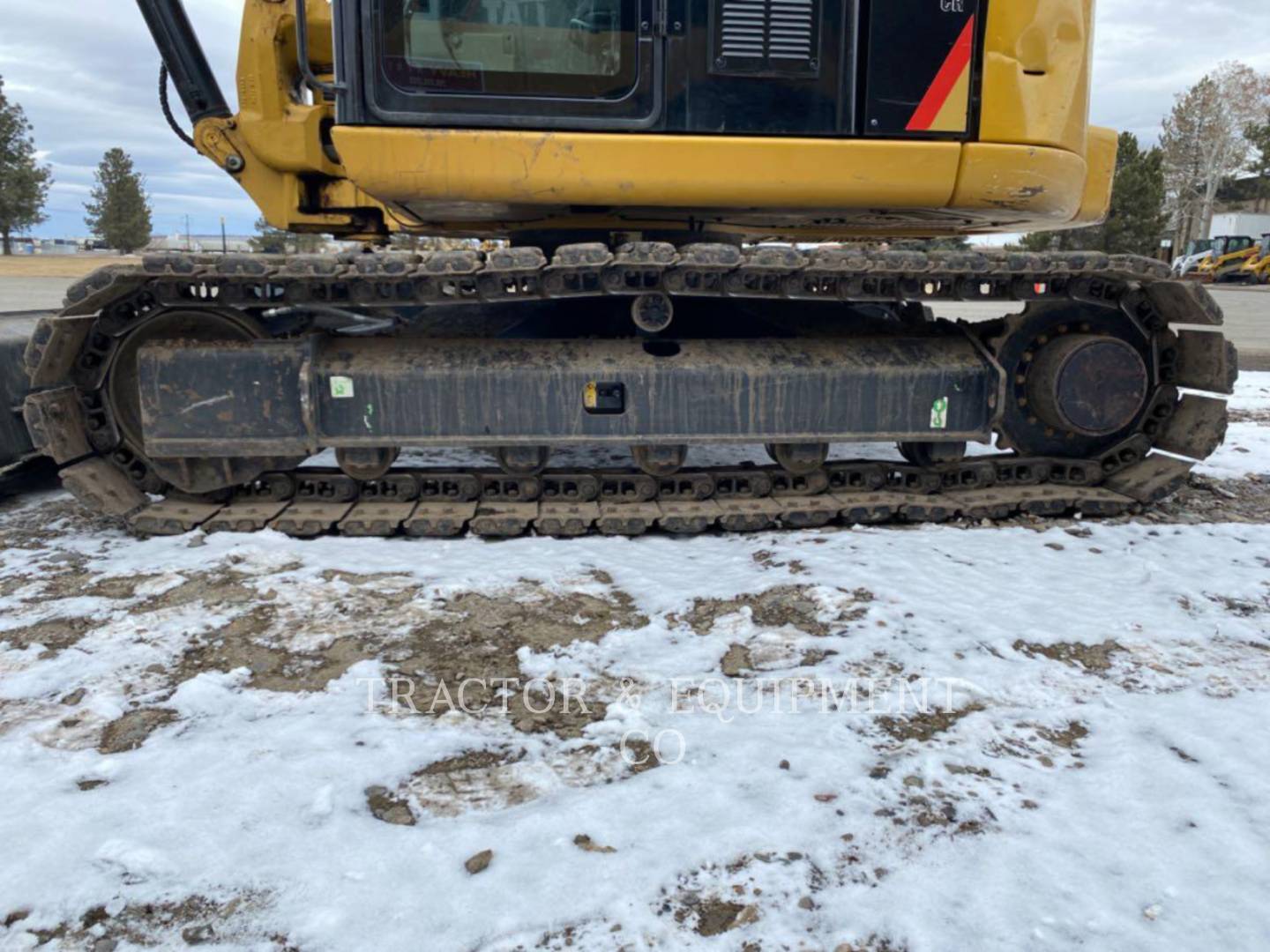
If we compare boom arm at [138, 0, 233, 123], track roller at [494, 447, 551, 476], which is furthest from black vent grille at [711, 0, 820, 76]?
boom arm at [138, 0, 233, 123]

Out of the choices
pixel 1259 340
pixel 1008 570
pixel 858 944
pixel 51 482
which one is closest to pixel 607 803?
pixel 858 944

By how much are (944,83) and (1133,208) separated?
3821 cm

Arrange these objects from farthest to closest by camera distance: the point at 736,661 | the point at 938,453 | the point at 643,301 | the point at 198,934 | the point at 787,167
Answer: the point at 938,453, the point at 643,301, the point at 787,167, the point at 736,661, the point at 198,934

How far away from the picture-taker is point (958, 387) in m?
4.78

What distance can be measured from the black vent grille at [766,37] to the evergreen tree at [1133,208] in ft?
115

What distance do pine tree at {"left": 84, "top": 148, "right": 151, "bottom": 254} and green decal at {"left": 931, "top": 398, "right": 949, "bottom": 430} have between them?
6461cm

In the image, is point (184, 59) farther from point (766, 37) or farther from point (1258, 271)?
point (1258, 271)

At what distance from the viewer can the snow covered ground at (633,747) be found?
199 cm

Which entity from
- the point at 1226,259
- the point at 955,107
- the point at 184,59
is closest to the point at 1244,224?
the point at 1226,259

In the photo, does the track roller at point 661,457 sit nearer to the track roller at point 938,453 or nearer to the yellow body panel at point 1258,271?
the track roller at point 938,453

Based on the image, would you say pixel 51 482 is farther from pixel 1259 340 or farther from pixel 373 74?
pixel 1259 340

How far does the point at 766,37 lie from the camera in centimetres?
401

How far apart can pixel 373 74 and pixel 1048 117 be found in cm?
324

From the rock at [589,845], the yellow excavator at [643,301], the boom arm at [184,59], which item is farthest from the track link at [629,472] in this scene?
the rock at [589,845]
